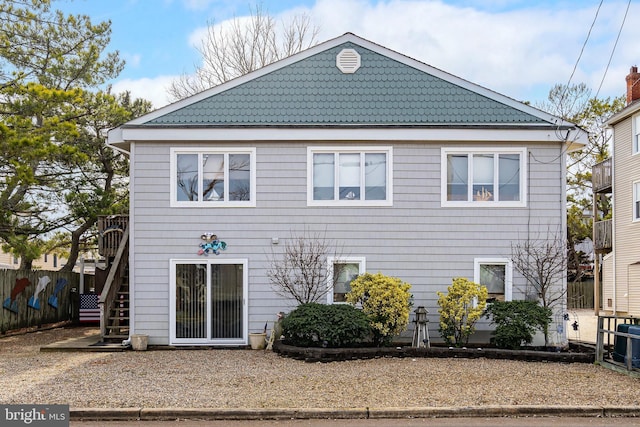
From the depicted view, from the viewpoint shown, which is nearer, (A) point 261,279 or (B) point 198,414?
(B) point 198,414

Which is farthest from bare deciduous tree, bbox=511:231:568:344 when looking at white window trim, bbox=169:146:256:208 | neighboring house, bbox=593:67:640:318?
neighboring house, bbox=593:67:640:318

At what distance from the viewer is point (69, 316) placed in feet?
76.9

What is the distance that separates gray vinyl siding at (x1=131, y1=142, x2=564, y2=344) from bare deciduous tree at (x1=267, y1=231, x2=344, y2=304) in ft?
0.54

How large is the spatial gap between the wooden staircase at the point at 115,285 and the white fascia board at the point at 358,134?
3582 mm

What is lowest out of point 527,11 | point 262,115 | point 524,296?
point 524,296

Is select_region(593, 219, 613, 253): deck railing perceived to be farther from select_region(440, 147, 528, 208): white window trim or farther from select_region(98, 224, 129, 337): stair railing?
select_region(98, 224, 129, 337): stair railing

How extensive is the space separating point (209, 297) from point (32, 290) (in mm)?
8335

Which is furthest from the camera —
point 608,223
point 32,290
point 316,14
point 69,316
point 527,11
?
point 316,14

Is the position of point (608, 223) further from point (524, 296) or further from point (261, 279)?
point (261, 279)

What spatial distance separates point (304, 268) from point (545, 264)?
17.4ft

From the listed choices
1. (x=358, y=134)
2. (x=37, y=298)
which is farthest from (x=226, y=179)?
(x=37, y=298)

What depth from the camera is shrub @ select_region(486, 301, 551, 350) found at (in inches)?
529

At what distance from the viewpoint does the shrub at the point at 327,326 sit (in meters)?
13.0

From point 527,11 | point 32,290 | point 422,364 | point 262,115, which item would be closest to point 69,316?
point 32,290
